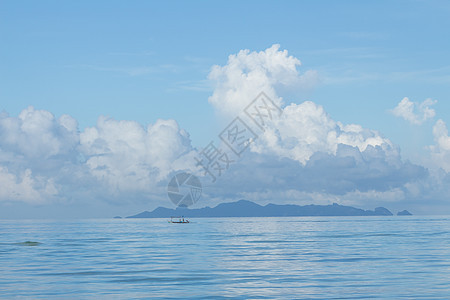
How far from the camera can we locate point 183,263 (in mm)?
76938

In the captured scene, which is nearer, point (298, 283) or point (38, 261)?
point (298, 283)

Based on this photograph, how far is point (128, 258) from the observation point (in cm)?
8600

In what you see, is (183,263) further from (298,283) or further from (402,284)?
(402,284)

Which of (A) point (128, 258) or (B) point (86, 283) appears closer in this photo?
(B) point (86, 283)

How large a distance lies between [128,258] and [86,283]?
2901cm

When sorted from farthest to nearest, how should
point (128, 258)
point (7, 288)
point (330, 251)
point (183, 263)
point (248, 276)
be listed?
point (330, 251) < point (128, 258) < point (183, 263) < point (248, 276) < point (7, 288)

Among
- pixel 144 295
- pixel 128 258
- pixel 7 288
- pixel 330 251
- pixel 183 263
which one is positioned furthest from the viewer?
pixel 330 251

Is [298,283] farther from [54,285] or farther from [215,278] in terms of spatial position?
[54,285]

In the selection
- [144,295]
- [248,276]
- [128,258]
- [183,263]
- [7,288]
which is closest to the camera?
[144,295]

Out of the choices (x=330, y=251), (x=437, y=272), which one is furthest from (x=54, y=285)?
(x=330, y=251)

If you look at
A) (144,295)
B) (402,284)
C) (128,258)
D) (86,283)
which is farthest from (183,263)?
(402,284)

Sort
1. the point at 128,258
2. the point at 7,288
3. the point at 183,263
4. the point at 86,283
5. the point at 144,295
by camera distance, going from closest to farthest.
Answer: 1. the point at 144,295
2. the point at 7,288
3. the point at 86,283
4. the point at 183,263
5. the point at 128,258

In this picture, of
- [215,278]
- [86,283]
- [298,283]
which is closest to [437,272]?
[298,283]

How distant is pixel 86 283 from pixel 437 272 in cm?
3762
